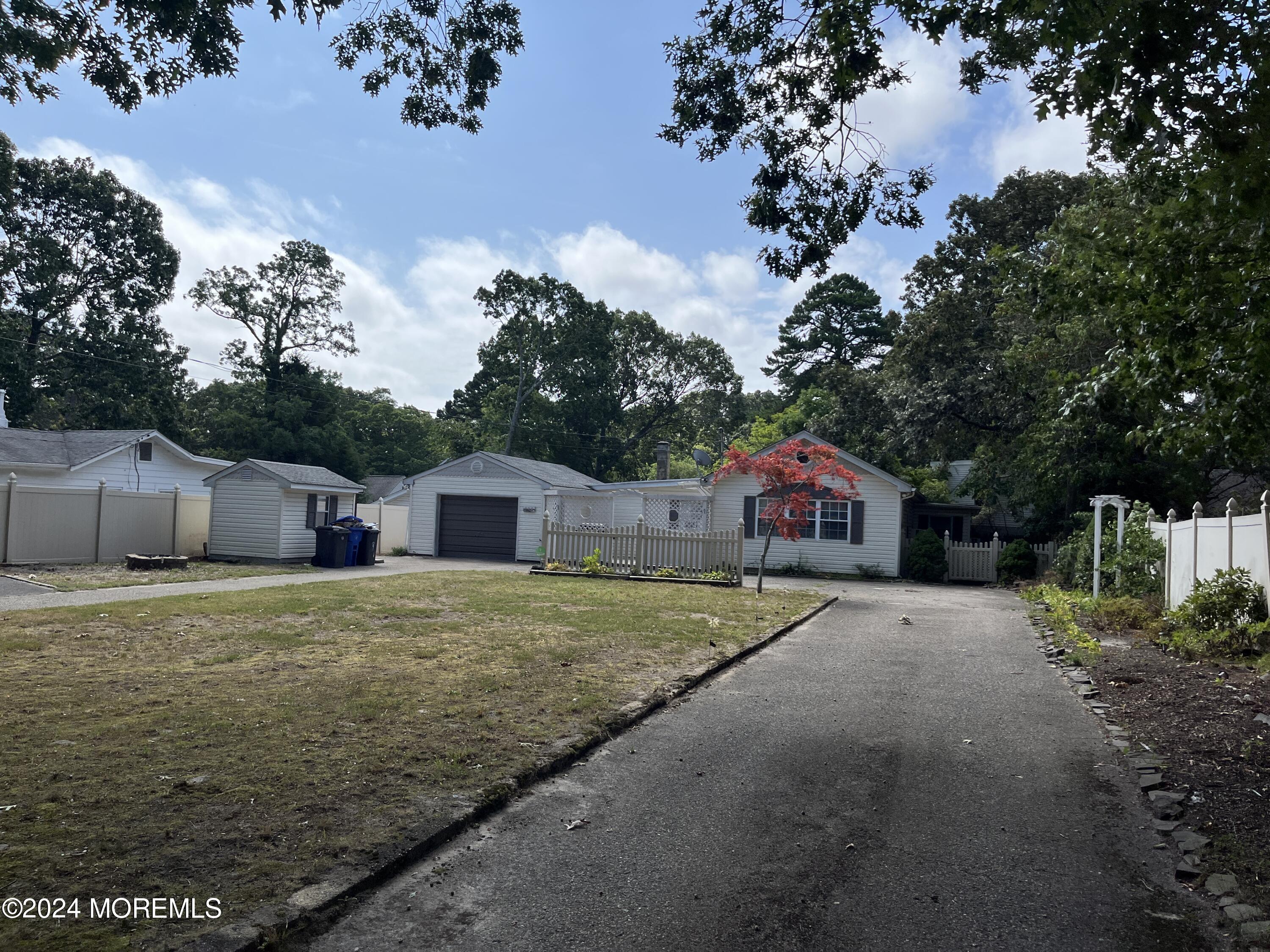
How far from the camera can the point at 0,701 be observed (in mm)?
5973

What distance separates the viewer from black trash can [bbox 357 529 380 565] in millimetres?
22234

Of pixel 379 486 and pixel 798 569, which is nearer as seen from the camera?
pixel 798 569

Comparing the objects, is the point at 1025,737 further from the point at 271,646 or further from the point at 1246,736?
the point at 271,646

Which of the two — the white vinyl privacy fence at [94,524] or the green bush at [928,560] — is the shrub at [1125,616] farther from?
the white vinyl privacy fence at [94,524]

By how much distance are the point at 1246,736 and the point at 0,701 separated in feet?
28.9

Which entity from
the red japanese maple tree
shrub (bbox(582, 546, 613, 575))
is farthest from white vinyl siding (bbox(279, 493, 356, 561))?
the red japanese maple tree

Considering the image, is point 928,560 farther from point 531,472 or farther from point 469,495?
point 469,495

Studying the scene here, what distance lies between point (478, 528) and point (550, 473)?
9.97 feet

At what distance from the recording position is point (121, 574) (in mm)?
16922

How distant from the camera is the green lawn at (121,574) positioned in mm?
14828

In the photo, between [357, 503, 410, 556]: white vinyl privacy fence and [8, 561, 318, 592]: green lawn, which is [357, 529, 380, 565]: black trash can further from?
[357, 503, 410, 556]: white vinyl privacy fence

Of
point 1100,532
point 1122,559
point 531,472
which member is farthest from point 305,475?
point 1122,559

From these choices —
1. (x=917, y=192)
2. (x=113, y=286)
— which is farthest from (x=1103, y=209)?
(x=113, y=286)

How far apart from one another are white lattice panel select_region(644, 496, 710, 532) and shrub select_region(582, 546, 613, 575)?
5995mm
